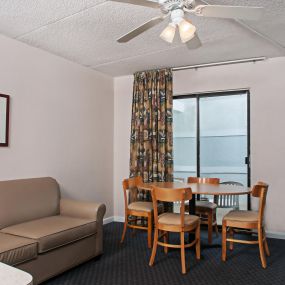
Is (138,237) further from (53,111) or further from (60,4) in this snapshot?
(60,4)

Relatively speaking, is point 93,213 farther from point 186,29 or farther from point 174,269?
point 186,29

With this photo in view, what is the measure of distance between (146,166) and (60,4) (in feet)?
9.57

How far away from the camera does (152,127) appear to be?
4.99m

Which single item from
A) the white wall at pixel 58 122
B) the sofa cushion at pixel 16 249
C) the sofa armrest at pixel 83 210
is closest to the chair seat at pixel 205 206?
the sofa armrest at pixel 83 210

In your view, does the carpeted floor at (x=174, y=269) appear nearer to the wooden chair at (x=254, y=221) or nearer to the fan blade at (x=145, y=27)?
the wooden chair at (x=254, y=221)

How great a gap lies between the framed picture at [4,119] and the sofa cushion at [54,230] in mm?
1015

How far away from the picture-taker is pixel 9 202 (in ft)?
10.6

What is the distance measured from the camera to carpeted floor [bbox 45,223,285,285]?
2.93 metres

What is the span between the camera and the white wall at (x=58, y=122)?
3.64 metres

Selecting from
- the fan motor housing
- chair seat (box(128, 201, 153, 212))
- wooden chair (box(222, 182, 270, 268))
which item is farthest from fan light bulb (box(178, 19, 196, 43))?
chair seat (box(128, 201, 153, 212))

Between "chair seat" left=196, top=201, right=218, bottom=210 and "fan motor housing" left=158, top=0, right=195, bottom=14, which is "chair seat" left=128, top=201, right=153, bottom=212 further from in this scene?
"fan motor housing" left=158, top=0, right=195, bottom=14

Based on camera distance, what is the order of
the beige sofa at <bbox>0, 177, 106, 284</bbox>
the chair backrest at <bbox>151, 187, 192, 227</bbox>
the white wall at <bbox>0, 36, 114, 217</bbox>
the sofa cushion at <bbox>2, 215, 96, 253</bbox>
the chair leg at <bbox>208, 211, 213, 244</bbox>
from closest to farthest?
the beige sofa at <bbox>0, 177, 106, 284</bbox> < the sofa cushion at <bbox>2, 215, 96, 253</bbox> < the chair backrest at <bbox>151, 187, 192, 227</bbox> < the white wall at <bbox>0, 36, 114, 217</bbox> < the chair leg at <bbox>208, 211, 213, 244</bbox>

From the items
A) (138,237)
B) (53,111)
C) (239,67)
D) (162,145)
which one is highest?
(239,67)

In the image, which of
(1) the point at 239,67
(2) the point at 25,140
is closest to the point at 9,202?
(2) the point at 25,140
